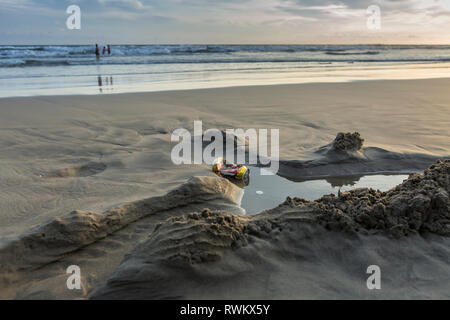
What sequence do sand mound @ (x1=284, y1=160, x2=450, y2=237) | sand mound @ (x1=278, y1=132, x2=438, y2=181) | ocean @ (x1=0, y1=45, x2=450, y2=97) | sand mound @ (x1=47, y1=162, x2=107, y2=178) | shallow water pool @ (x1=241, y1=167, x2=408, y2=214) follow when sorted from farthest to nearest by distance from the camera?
ocean @ (x1=0, y1=45, x2=450, y2=97) < sand mound @ (x1=278, y1=132, x2=438, y2=181) < sand mound @ (x1=47, y1=162, x2=107, y2=178) < shallow water pool @ (x1=241, y1=167, x2=408, y2=214) < sand mound @ (x1=284, y1=160, x2=450, y2=237)

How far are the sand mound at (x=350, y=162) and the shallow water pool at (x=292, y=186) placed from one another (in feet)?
0.40

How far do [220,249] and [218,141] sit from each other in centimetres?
287

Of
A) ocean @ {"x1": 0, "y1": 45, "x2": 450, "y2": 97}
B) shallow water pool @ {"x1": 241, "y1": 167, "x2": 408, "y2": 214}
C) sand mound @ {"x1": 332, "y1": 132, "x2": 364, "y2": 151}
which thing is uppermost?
ocean @ {"x1": 0, "y1": 45, "x2": 450, "y2": 97}

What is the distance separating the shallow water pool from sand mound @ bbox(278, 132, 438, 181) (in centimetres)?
12

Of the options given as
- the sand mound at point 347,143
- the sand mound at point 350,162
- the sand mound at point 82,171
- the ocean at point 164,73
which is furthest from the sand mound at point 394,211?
the ocean at point 164,73

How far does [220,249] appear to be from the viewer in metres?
1.88

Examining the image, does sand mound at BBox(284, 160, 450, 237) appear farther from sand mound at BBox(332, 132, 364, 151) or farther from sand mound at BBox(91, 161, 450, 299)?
sand mound at BBox(332, 132, 364, 151)

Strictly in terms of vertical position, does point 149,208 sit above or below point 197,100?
below

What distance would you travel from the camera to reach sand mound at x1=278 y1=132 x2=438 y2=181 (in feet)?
12.9

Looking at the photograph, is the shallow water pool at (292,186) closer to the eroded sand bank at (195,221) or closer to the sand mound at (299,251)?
the eroded sand bank at (195,221)

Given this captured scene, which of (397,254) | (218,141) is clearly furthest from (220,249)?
(218,141)

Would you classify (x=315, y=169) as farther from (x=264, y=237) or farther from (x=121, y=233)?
(x=121, y=233)

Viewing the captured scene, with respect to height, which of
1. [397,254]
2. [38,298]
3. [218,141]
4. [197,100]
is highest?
[197,100]

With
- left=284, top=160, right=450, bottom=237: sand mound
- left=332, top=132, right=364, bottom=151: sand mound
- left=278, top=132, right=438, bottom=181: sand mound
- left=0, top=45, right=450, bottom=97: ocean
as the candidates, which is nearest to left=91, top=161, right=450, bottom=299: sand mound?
left=284, top=160, right=450, bottom=237: sand mound
